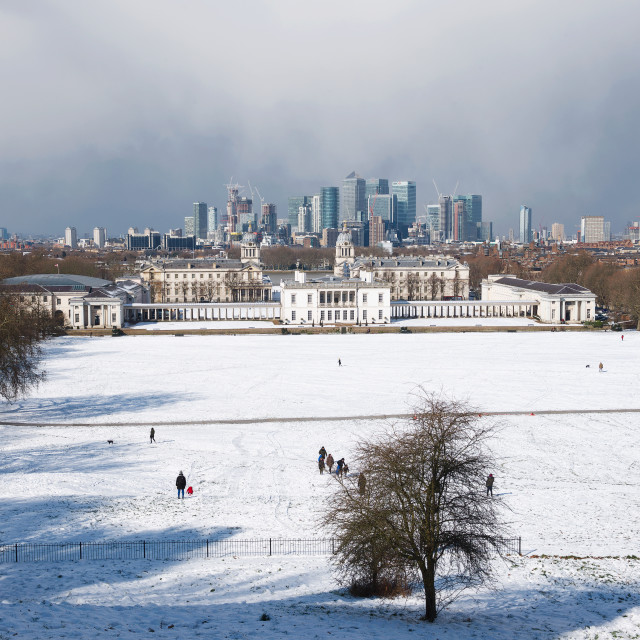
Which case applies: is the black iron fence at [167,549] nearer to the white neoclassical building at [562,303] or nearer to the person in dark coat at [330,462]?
the person in dark coat at [330,462]

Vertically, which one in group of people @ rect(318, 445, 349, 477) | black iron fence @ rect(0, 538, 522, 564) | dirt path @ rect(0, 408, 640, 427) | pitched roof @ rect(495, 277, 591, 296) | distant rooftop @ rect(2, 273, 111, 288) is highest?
distant rooftop @ rect(2, 273, 111, 288)

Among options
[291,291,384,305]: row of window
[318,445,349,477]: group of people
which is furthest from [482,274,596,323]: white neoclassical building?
[318,445,349,477]: group of people

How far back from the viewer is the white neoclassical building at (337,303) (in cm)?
8725

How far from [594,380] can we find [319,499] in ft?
92.2

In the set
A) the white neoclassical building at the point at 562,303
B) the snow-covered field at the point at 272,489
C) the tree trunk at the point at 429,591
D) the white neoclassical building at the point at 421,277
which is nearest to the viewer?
the snow-covered field at the point at 272,489

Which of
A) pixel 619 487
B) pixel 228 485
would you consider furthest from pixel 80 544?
pixel 619 487

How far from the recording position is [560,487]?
26344mm

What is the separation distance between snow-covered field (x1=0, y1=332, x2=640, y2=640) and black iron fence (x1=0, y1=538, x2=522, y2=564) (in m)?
0.58

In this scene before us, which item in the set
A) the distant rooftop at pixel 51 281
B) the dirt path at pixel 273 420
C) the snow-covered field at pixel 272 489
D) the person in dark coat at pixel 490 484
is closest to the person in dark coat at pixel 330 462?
the snow-covered field at pixel 272 489

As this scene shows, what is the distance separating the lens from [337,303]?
8788 cm

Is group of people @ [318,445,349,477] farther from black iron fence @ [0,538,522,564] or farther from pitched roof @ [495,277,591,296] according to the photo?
pitched roof @ [495,277,591,296]

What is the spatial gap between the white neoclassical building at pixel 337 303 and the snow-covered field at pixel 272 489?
30.2 metres

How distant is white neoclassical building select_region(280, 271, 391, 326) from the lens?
87250 mm

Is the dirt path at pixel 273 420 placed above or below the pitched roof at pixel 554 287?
below
